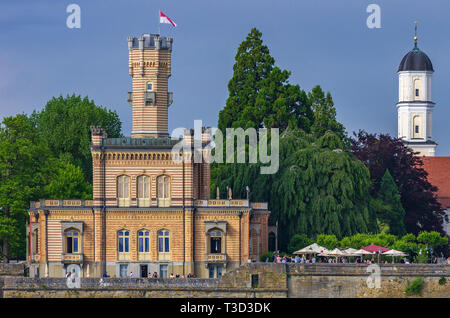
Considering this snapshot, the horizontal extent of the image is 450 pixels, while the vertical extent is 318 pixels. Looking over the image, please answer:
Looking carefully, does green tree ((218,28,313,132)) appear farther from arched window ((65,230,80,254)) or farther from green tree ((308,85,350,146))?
arched window ((65,230,80,254))

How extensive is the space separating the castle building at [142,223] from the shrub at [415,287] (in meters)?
11.5

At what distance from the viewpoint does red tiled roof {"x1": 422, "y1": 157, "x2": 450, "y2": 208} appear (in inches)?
5448

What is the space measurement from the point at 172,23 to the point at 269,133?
52.5 ft

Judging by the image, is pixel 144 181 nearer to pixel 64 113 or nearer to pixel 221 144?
→ pixel 221 144

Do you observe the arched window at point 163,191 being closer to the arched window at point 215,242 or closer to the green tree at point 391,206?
the arched window at point 215,242

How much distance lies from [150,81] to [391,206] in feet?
71.2

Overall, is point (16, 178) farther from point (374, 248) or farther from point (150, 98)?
point (374, 248)

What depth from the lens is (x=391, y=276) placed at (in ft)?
299

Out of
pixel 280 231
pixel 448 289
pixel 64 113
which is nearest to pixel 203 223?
pixel 280 231

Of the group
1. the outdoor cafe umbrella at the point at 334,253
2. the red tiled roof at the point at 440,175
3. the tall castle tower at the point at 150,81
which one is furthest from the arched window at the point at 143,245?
the red tiled roof at the point at 440,175

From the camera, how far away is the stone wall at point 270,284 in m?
90.9

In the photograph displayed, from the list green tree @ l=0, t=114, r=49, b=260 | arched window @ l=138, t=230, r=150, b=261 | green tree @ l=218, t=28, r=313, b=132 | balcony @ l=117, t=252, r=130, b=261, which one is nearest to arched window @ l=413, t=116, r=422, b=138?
green tree @ l=218, t=28, r=313, b=132

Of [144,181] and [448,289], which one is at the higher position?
[144,181]
